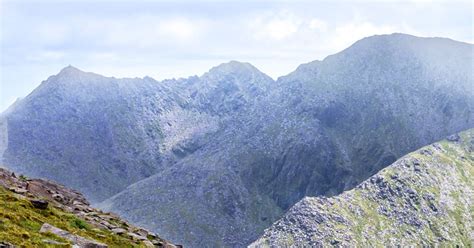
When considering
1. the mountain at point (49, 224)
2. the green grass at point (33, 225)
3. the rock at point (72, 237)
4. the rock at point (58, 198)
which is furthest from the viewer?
the rock at point (58, 198)

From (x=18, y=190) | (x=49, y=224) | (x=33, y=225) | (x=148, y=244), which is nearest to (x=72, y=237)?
(x=49, y=224)

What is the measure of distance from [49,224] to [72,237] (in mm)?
3104

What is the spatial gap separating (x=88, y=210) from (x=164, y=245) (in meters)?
10.6

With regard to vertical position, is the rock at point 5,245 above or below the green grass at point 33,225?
above

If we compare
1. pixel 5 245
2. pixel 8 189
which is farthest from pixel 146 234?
pixel 5 245

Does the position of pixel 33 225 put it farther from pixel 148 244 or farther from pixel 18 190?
pixel 148 244

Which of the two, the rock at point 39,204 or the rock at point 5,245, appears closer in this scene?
the rock at point 5,245

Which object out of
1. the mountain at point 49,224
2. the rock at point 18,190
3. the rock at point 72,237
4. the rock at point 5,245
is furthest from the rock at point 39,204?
the rock at point 5,245

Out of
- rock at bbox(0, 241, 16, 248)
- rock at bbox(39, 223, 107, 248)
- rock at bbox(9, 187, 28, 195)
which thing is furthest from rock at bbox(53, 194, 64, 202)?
rock at bbox(0, 241, 16, 248)

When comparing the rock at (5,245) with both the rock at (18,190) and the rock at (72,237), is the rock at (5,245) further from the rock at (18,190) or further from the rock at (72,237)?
the rock at (18,190)

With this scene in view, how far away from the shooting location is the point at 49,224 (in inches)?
1628

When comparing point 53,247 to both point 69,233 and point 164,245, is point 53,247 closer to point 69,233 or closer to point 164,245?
point 69,233

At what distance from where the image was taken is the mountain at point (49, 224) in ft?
121

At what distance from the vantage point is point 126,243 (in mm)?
47812
